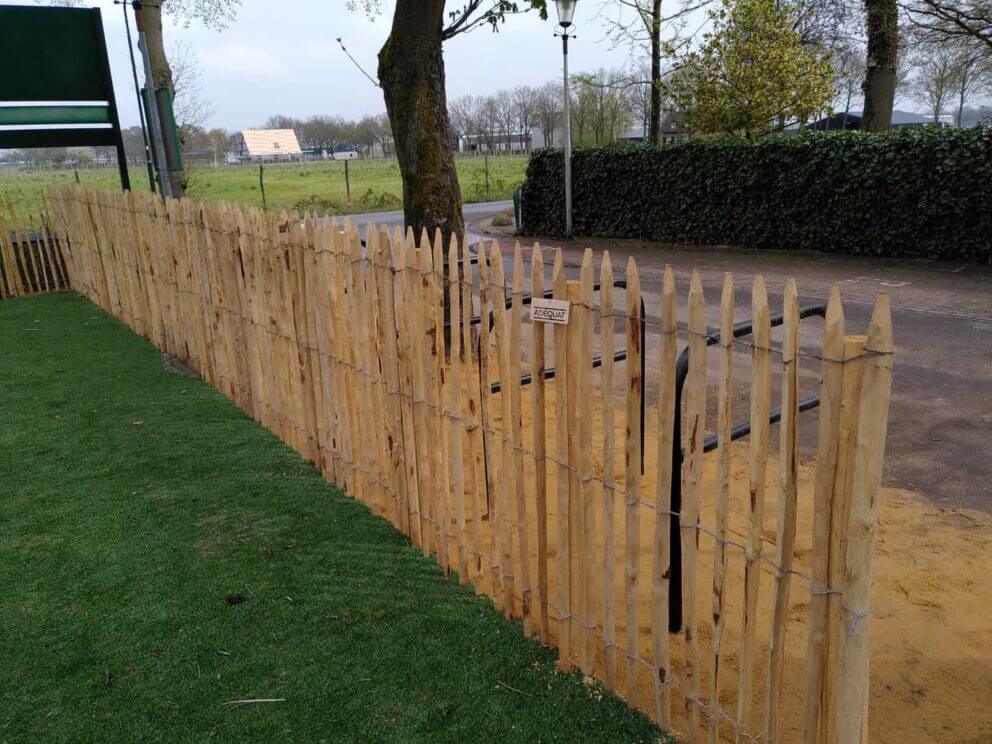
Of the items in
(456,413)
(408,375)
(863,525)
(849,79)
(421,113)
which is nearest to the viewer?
(863,525)

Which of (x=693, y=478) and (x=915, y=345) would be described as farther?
(x=915, y=345)

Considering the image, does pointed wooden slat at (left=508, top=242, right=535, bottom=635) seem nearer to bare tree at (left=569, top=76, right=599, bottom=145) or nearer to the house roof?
bare tree at (left=569, top=76, right=599, bottom=145)

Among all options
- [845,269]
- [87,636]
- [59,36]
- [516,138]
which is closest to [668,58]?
[845,269]

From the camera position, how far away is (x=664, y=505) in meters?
2.54

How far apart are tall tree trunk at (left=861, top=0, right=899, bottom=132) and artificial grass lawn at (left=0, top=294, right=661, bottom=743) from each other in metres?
14.5

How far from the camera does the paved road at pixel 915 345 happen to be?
4.78 m

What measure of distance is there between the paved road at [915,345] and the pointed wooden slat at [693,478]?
2509mm

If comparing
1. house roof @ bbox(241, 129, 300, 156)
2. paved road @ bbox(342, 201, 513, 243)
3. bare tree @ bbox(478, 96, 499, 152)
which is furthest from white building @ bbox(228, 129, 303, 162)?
paved road @ bbox(342, 201, 513, 243)

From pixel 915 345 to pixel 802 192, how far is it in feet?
20.3

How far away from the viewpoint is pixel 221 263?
584cm

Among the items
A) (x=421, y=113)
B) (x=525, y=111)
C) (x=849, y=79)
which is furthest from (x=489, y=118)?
(x=421, y=113)

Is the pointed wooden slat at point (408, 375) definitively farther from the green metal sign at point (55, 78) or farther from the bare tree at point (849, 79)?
the bare tree at point (849, 79)

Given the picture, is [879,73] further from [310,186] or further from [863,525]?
[310,186]

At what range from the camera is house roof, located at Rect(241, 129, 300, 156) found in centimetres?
6675
